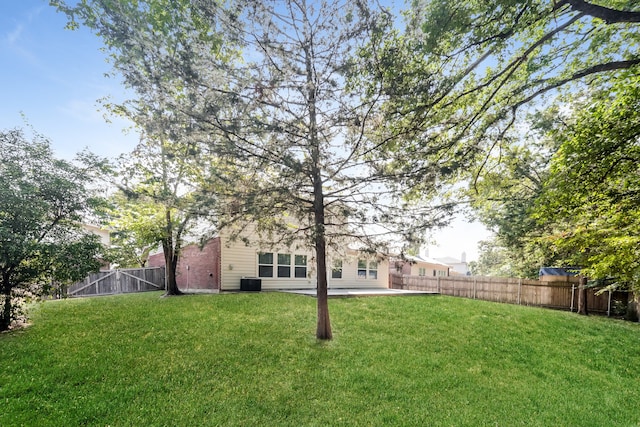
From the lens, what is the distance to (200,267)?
49.6 feet

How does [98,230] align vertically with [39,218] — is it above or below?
below

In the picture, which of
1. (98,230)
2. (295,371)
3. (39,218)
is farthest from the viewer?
(98,230)

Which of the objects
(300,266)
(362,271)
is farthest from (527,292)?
(300,266)

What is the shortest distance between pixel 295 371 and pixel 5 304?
20.7ft

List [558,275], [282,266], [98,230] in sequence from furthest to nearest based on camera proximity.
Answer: [98,230] < [282,266] < [558,275]

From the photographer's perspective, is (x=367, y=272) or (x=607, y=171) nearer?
(x=607, y=171)

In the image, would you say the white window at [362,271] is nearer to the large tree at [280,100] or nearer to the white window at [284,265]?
the white window at [284,265]

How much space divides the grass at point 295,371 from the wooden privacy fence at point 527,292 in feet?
16.7

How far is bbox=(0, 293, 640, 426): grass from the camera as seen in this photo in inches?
154

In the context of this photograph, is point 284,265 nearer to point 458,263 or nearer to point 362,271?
point 362,271

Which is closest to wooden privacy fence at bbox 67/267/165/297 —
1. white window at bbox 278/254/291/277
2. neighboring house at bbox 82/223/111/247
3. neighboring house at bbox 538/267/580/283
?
neighboring house at bbox 82/223/111/247

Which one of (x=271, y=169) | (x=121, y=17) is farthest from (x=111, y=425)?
(x=121, y=17)

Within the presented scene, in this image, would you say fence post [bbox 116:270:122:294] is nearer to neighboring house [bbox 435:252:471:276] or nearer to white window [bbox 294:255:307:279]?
white window [bbox 294:255:307:279]

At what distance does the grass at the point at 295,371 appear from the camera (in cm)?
392
